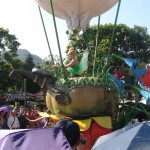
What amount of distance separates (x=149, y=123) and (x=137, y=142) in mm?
283

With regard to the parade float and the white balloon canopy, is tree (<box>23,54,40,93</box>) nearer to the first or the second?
the white balloon canopy

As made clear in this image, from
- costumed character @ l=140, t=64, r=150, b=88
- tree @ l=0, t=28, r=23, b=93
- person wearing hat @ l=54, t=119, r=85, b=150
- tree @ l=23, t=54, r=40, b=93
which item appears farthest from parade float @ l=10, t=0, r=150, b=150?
tree @ l=23, t=54, r=40, b=93

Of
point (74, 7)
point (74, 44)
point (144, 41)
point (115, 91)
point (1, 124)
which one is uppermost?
point (144, 41)

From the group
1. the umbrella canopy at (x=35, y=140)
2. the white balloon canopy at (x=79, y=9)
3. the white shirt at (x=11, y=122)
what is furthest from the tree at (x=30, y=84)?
the umbrella canopy at (x=35, y=140)

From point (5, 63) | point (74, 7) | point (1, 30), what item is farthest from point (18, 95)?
point (74, 7)

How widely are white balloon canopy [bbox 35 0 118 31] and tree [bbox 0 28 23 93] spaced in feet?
80.1

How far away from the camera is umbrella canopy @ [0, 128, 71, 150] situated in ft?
7.83

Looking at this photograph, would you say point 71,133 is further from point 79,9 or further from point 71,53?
point 79,9

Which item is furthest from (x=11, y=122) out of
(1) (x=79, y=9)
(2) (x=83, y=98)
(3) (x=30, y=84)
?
(3) (x=30, y=84)

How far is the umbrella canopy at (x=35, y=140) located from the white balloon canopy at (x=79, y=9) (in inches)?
191

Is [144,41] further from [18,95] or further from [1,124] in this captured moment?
[1,124]

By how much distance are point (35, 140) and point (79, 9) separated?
5169 mm

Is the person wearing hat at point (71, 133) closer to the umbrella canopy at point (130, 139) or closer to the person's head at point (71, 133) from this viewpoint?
the person's head at point (71, 133)

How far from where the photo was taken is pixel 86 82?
6.29 metres
